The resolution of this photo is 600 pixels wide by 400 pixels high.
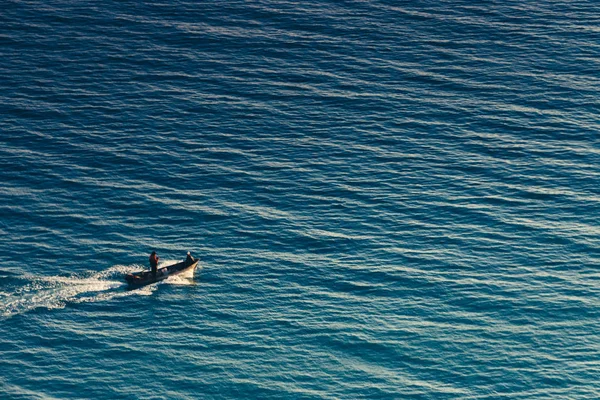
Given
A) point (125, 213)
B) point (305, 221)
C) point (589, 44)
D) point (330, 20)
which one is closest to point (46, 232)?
point (125, 213)

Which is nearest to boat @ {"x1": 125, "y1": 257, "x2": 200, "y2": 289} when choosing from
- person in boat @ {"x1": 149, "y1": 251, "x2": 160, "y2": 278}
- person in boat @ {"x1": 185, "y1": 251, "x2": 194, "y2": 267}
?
person in boat @ {"x1": 185, "y1": 251, "x2": 194, "y2": 267}

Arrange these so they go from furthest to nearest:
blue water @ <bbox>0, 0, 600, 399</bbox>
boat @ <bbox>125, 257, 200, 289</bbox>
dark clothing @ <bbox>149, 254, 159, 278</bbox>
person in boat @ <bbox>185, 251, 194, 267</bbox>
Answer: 1. person in boat @ <bbox>185, 251, 194, 267</bbox>
2. dark clothing @ <bbox>149, 254, 159, 278</bbox>
3. boat @ <bbox>125, 257, 200, 289</bbox>
4. blue water @ <bbox>0, 0, 600, 399</bbox>

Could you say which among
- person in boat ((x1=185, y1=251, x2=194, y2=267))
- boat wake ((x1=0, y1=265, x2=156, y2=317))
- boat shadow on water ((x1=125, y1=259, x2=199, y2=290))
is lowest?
boat wake ((x1=0, y1=265, x2=156, y2=317))

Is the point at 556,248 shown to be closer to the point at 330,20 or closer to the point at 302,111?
the point at 302,111

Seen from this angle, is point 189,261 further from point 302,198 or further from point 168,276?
point 302,198

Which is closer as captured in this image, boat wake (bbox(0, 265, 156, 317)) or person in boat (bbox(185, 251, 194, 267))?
boat wake (bbox(0, 265, 156, 317))

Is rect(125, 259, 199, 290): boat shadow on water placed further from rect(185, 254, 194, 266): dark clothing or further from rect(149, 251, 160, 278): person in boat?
rect(149, 251, 160, 278): person in boat

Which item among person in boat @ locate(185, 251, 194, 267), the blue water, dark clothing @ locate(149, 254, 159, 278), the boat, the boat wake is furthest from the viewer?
person in boat @ locate(185, 251, 194, 267)
